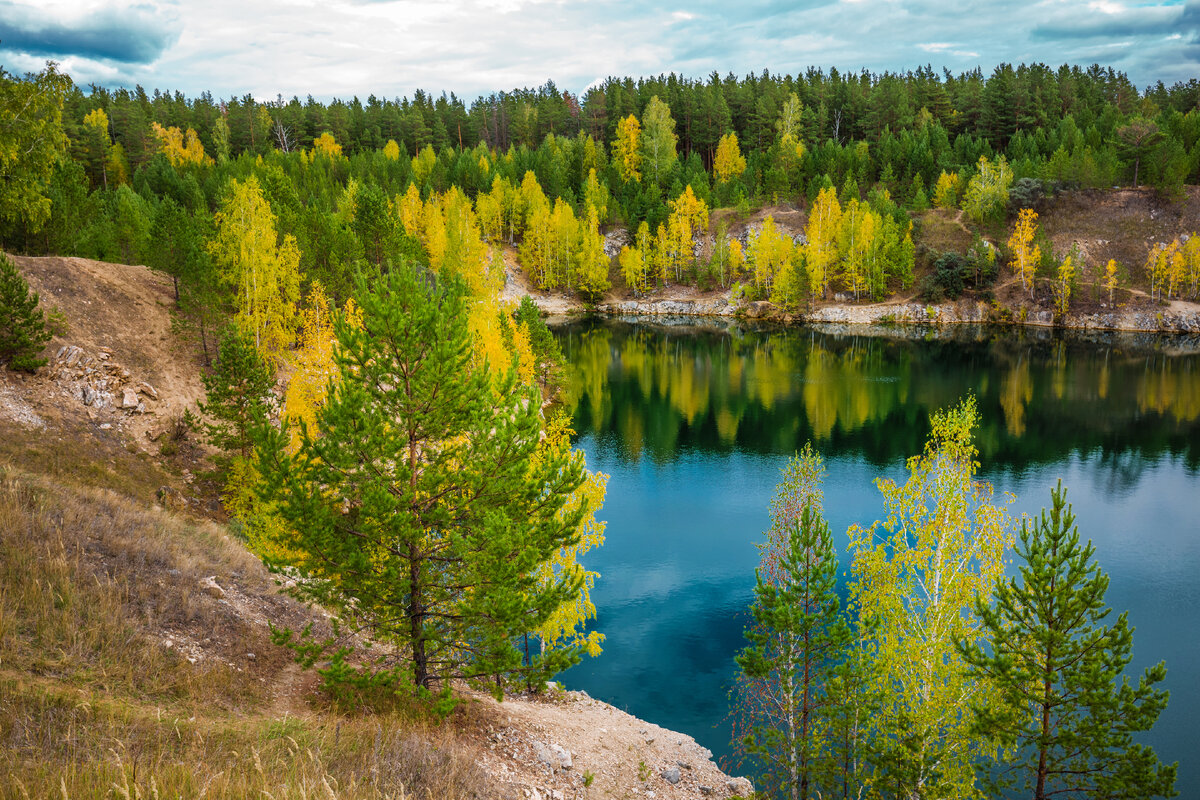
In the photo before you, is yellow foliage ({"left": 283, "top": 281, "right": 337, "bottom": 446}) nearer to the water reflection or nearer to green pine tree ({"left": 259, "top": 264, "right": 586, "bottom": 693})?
green pine tree ({"left": 259, "top": 264, "right": 586, "bottom": 693})

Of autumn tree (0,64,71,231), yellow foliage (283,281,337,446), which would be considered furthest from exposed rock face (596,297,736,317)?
autumn tree (0,64,71,231)

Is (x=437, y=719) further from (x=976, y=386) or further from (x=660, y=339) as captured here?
(x=660, y=339)

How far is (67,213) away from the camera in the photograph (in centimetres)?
4816

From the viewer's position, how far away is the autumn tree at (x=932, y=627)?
16828 mm

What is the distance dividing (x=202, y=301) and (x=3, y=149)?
21.1 m

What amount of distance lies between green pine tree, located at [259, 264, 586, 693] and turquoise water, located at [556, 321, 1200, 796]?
38.4 feet

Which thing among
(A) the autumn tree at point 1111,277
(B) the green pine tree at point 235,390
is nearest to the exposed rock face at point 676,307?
(A) the autumn tree at point 1111,277

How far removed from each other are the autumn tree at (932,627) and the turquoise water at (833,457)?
712 centimetres

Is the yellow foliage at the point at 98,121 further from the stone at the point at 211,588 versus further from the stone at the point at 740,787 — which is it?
the stone at the point at 740,787

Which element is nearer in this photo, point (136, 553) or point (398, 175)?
point (136, 553)

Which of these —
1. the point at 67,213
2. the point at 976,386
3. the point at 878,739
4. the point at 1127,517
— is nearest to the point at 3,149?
the point at 878,739

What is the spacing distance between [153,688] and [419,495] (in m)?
5.80

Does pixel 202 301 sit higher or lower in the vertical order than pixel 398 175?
lower

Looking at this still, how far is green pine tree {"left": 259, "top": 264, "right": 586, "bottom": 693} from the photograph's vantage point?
14531 mm
